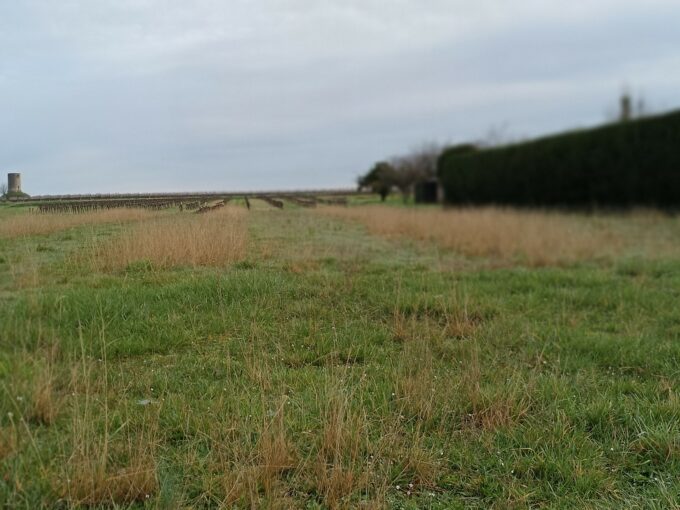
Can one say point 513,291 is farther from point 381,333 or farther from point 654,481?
point 654,481

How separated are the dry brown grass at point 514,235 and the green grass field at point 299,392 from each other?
476 cm

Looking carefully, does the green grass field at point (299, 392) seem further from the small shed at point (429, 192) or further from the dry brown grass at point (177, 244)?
the small shed at point (429, 192)

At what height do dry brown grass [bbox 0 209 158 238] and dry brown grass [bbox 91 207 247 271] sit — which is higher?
dry brown grass [bbox 0 209 158 238]

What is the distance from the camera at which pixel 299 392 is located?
3367 mm

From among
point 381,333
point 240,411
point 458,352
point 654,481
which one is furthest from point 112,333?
point 654,481

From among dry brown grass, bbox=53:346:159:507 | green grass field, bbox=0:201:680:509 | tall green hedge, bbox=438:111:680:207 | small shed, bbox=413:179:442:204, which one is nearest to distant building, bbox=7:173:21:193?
green grass field, bbox=0:201:680:509

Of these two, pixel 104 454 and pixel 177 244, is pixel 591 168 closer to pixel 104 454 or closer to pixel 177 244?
pixel 177 244

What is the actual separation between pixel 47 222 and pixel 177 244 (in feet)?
3.31

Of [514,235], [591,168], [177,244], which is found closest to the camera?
[177,244]

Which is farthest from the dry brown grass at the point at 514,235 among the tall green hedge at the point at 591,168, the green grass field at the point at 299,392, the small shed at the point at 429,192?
the small shed at the point at 429,192

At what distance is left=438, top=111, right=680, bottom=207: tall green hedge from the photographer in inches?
566

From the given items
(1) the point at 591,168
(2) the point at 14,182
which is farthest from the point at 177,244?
(1) the point at 591,168

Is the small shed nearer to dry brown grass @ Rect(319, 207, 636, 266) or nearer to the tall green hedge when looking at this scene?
the tall green hedge

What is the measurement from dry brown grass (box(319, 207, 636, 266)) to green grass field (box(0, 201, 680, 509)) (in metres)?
4.76
